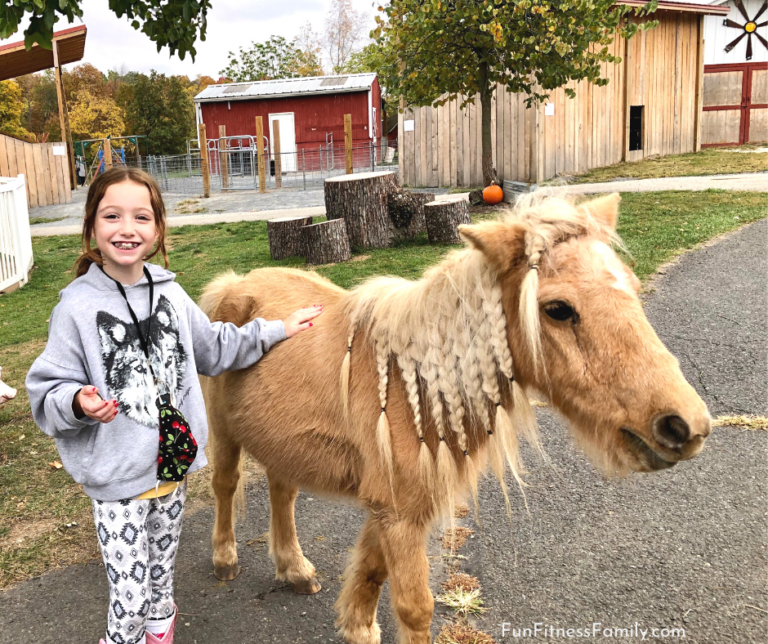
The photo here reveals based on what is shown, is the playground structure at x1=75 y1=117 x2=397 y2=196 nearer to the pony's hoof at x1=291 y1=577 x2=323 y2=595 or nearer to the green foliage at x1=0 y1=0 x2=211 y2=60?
the green foliage at x1=0 y1=0 x2=211 y2=60

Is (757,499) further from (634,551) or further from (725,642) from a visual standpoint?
(725,642)

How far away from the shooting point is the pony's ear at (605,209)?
2217mm

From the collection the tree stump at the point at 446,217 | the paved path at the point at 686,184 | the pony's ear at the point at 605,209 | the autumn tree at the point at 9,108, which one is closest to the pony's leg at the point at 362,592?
the pony's ear at the point at 605,209

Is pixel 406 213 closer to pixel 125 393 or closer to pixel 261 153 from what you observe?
pixel 125 393

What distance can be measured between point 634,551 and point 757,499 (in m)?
0.94

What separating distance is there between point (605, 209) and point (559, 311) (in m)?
0.58

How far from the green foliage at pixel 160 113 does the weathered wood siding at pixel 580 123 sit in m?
27.4

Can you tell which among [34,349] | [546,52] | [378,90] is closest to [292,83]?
[378,90]

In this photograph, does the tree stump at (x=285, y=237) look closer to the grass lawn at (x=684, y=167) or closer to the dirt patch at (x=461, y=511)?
the dirt patch at (x=461, y=511)

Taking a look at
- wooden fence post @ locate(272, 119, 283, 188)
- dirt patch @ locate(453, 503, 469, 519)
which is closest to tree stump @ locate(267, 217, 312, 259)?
dirt patch @ locate(453, 503, 469, 519)

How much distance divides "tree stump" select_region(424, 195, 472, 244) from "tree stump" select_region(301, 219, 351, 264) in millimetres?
1450

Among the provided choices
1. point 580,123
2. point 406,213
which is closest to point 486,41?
point 406,213

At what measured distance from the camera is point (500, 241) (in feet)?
6.63

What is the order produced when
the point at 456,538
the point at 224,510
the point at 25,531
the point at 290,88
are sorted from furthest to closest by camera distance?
1. the point at 290,88
2. the point at 25,531
3. the point at 456,538
4. the point at 224,510
